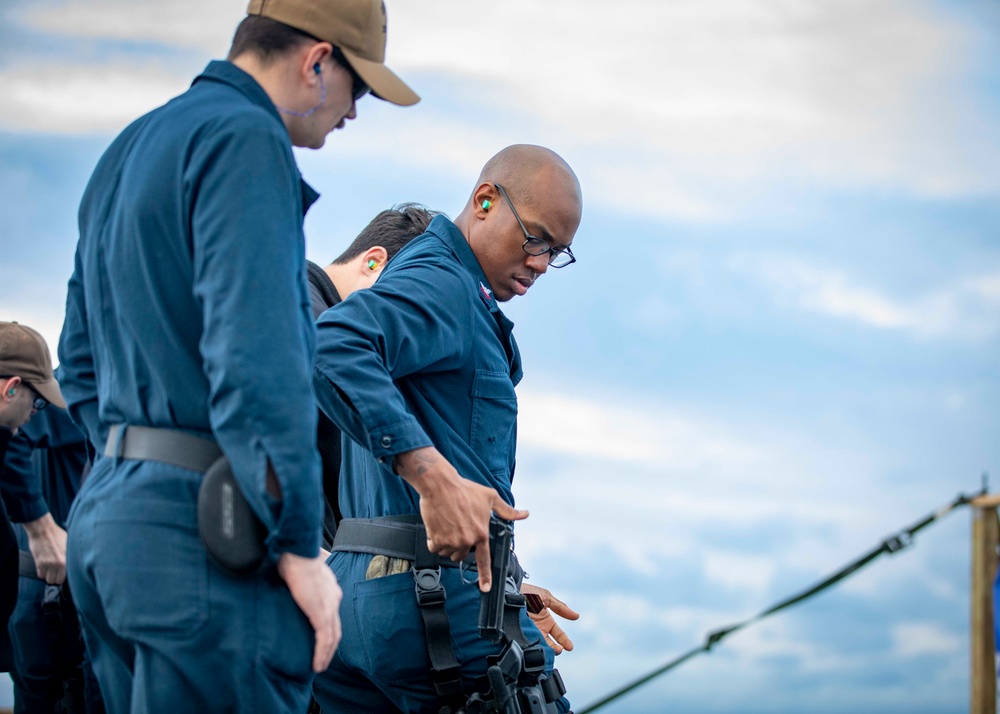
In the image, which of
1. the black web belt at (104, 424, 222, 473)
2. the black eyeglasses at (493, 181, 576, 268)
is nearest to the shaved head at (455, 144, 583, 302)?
the black eyeglasses at (493, 181, 576, 268)

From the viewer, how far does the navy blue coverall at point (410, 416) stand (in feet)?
7.85

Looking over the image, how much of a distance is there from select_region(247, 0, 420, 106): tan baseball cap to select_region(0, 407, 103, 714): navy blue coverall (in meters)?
3.38

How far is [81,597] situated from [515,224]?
4.99ft

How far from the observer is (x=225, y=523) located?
1.61 metres

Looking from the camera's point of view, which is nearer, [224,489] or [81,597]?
[224,489]

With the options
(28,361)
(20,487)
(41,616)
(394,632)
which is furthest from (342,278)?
(41,616)

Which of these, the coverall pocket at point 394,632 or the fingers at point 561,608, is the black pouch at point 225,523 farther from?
the fingers at point 561,608

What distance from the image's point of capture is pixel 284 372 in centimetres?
159

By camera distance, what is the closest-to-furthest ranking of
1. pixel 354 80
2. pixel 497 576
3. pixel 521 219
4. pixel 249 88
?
pixel 249 88 < pixel 354 80 < pixel 497 576 < pixel 521 219

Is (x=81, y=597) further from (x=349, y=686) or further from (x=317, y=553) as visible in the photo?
(x=349, y=686)

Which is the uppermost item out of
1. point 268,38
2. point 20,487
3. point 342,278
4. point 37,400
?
point 342,278

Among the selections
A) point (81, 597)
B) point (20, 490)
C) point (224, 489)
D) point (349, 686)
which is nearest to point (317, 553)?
point (224, 489)

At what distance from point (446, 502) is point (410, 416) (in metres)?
0.19

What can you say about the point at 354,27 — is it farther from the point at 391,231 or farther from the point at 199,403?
the point at 391,231
